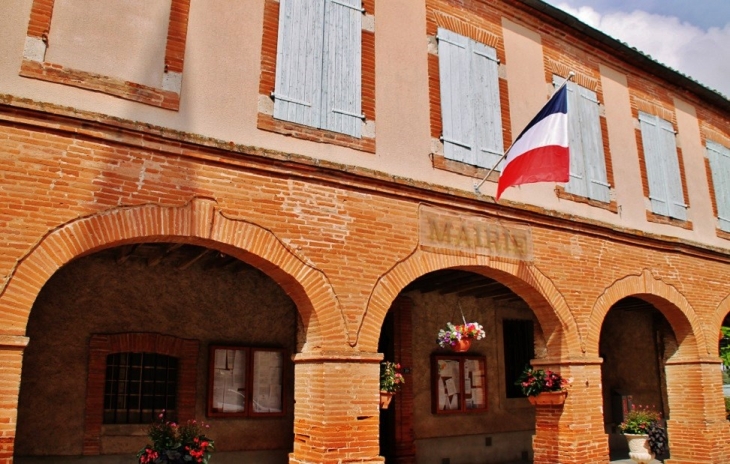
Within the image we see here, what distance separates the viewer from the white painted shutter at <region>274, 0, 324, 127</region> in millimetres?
8281

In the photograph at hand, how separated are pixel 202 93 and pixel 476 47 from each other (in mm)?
4785

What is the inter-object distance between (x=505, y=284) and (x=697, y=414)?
200 inches

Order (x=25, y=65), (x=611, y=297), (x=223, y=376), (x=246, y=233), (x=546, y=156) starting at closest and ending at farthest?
1. (x=25, y=65)
2. (x=246, y=233)
3. (x=546, y=156)
4. (x=223, y=376)
5. (x=611, y=297)

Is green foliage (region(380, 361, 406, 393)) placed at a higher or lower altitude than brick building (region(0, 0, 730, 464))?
lower

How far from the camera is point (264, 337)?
1041 cm

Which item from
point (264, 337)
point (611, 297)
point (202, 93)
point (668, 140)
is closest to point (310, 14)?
point (202, 93)

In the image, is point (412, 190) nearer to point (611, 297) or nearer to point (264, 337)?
point (264, 337)

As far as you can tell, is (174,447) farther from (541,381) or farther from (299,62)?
(541,381)

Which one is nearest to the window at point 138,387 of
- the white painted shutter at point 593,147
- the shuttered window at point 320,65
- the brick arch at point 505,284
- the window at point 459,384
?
the brick arch at point 505,284

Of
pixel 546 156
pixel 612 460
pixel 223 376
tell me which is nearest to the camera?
pixel 546 156

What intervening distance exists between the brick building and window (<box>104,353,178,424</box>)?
0.03 meters

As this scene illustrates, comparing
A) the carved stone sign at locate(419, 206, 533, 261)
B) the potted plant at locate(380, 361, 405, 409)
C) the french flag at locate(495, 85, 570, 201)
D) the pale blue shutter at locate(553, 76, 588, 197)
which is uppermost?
the pale blue shutter at locate(553, 76, 588, 197)

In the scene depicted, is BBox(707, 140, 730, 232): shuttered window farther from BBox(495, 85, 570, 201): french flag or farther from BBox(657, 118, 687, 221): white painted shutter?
BBox(495, 85, 570, 201): french flag

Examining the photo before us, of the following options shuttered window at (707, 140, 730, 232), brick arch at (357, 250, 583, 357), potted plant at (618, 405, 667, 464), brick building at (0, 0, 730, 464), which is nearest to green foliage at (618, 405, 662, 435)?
potted plant at (618, 405, 667, 464)
